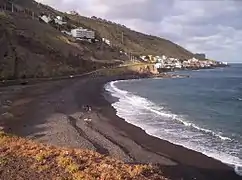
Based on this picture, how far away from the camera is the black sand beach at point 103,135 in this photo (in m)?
21.6

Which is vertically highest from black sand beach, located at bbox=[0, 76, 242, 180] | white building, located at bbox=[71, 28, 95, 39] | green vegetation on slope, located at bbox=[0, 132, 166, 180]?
white building, located at bbox=[71, 28, 95, 39]

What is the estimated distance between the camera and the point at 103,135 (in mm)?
29594

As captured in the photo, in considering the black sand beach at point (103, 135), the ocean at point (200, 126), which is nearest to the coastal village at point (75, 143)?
the black sand beach at point (103, 135)

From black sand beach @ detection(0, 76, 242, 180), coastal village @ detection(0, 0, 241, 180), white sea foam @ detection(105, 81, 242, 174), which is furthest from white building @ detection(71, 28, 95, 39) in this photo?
white sea foam @ detection(105, 81, 242, 174)

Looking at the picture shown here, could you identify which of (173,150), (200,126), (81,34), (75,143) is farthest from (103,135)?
(81,34)

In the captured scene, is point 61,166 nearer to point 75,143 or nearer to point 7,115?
point 75,143

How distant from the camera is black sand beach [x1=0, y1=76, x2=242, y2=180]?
2159 cm

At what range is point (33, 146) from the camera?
19.6 metres

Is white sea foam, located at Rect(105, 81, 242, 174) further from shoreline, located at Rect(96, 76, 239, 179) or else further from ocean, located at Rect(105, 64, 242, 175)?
shoreline, located at Rect(96, 76, 239, 179)

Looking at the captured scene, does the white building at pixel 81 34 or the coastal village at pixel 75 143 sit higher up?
the white building at pixel 81 34

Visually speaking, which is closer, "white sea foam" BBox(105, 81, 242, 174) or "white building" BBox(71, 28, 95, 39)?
"white sea foam" BBox(105, 81, 242, 174)

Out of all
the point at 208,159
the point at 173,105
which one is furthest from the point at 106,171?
the point at 173,105

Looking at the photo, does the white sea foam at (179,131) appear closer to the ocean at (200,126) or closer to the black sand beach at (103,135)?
the ocean at (200,126)

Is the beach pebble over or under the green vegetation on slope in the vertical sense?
under
